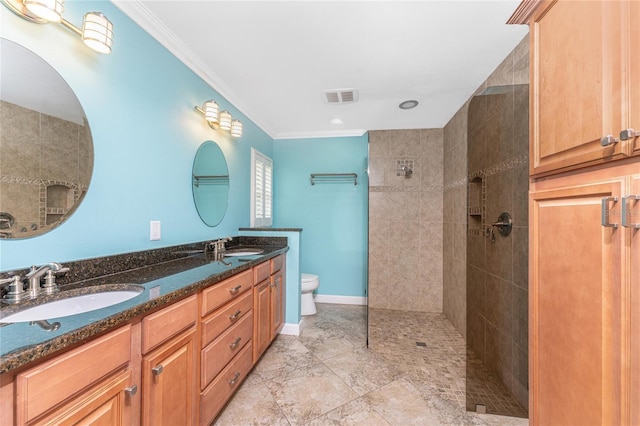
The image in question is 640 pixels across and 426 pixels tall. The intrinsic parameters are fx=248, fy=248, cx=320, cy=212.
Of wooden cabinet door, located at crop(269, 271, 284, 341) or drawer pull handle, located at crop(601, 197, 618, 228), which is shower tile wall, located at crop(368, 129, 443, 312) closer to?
wooden cabinet door, located at crop(269, 271, 284, 341)

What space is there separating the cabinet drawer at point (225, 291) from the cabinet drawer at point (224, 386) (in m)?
0.42

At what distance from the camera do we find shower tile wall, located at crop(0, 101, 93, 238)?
3.10 ft

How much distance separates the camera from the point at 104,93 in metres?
1.29

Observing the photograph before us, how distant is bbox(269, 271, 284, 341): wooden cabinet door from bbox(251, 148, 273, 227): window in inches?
36.7

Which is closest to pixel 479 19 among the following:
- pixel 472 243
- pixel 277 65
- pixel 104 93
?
pixel 277 65

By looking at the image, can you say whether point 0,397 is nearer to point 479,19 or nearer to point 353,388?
point 353,388

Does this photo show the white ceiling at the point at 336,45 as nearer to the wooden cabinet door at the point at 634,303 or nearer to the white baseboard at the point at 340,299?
the wooden cabinet door at the point at 634,303

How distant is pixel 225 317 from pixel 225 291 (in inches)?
6.3

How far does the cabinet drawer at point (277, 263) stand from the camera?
2.22 meters

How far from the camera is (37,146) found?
1034 mm

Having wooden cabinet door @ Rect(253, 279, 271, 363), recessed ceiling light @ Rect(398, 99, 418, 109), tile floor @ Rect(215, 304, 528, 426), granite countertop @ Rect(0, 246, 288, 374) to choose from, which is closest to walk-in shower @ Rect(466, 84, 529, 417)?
tile floor @ Rect(215, 304, 528, 426)

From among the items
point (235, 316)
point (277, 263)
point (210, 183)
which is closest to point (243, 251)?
point (277, 263)

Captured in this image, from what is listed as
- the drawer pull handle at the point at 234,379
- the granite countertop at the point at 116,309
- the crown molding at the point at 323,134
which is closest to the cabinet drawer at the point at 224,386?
the drawer pull handle at the point at 234,379

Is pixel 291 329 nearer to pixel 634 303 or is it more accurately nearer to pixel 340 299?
pixel 340 299
